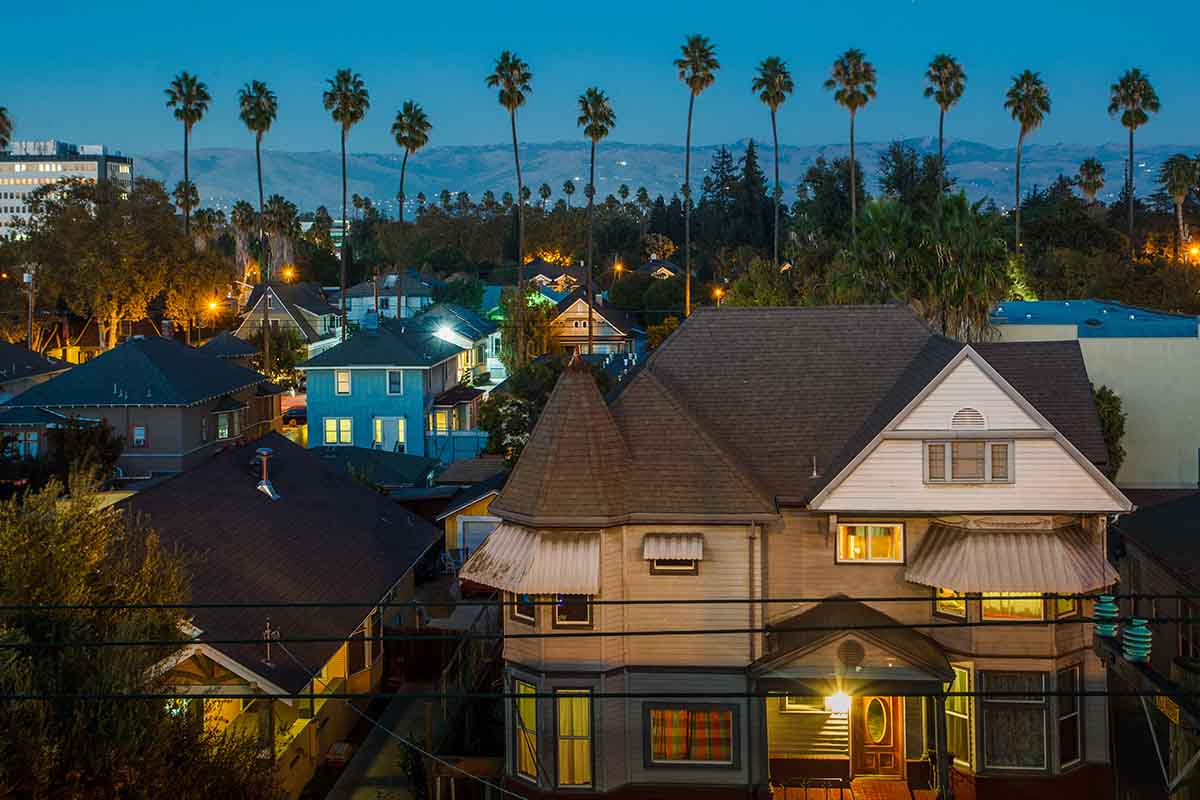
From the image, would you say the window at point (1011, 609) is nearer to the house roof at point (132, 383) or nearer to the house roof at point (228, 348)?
the house roof at point (132, 383)

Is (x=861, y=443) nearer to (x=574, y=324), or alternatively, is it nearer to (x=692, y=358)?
(x=692, y=358)

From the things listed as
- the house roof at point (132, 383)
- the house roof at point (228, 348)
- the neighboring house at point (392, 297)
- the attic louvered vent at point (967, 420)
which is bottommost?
the attic louvered vent at point (967, 420)

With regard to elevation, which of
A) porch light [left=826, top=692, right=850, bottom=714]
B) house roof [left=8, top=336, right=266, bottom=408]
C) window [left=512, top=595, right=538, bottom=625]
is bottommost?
porch light [left=826, top=692, right=850, bottom=714]

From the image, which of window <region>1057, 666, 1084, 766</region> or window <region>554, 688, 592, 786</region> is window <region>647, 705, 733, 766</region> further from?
window <region>1057, 666, 1084, 766</region>

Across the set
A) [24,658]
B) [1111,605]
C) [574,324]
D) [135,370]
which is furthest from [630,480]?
[574,324]

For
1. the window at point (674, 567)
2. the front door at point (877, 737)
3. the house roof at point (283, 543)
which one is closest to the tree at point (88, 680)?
the house roof at point (283, 543)

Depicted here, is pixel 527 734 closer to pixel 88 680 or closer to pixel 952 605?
pixel 952 605

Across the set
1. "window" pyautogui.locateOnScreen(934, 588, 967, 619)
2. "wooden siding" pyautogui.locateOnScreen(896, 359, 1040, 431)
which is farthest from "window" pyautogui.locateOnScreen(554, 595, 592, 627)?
"wooden siding" pyautogui.locateOnScreen(896, 359, 1040, 431)
